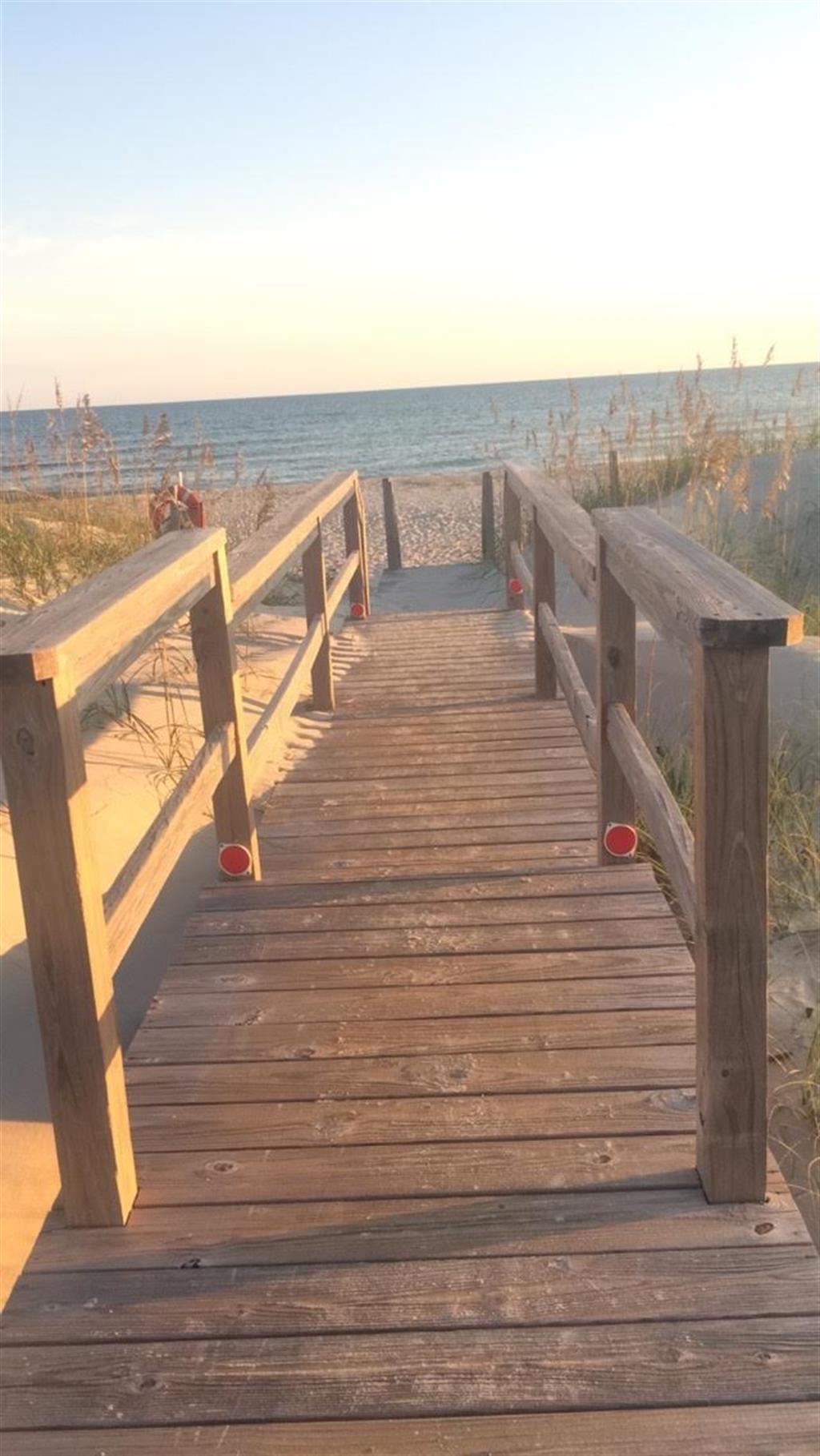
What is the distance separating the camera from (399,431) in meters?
51.3

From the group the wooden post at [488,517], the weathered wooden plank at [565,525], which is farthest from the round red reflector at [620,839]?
the wooden post at [488,517]

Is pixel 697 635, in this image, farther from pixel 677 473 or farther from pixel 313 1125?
pixel 677 473

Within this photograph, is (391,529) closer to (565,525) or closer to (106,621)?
(565,525)

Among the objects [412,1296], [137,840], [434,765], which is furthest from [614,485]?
[412,1296]

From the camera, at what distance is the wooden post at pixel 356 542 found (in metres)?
7.34

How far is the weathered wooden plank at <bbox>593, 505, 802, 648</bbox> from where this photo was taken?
1744mm

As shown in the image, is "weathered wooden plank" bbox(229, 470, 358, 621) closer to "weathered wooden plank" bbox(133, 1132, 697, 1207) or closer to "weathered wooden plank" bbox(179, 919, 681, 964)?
"weathered wooden plank" bbox(179, 919, 681, 964)

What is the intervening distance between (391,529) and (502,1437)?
10.6 m

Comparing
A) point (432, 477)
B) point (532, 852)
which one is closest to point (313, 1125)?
point (532, 852)

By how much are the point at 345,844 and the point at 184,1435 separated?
2.27 m

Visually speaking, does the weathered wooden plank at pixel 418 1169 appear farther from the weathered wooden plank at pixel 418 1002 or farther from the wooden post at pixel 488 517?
the wooden post at pixel 488 517

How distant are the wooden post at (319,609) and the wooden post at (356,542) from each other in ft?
5.83

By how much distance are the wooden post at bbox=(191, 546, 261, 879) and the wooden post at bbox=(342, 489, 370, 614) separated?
394cm

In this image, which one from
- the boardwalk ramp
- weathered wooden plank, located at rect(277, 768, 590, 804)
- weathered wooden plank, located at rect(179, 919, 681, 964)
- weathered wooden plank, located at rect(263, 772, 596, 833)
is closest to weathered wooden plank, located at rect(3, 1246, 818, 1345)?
the boardwalk ramp
